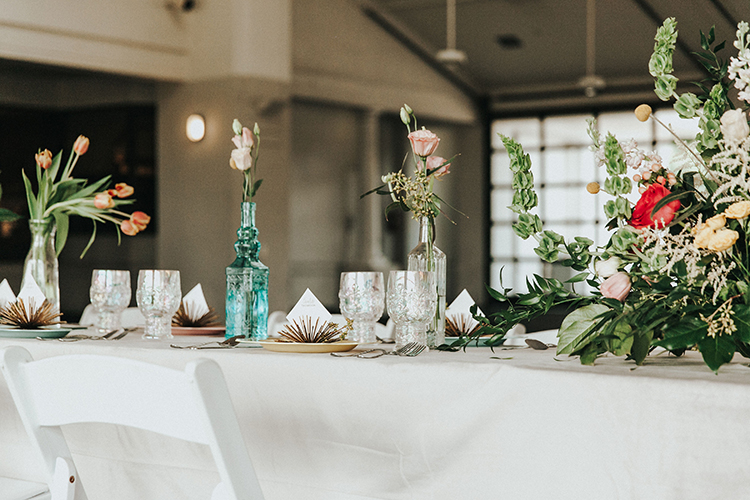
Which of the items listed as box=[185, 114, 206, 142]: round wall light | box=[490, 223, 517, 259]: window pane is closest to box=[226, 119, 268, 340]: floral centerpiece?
box=[185, 114, 206, 142]: round wall light

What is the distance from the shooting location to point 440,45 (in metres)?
6.76

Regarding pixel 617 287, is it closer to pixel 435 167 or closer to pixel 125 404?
pixel 435 167

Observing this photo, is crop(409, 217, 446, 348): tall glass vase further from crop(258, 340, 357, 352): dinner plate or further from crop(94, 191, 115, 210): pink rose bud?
crop(94, 191, 115, 210): pink rose bud

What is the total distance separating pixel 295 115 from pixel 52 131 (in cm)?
179

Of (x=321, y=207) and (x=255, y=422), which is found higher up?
(x=321, y=207)

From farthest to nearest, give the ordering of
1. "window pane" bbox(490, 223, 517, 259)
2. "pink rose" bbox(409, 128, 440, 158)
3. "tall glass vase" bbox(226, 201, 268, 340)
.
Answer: "window pane" bbox(490, 223, 517, 259), "tall glass vase" bbox(226, 201, 268, 340), "pink rose" bbox(409, 128, 440, 158)

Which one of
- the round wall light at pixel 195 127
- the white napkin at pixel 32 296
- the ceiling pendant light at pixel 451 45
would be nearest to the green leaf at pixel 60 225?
the white napkin at pixel 32 296

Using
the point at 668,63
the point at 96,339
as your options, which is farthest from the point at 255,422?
the point at 668,63

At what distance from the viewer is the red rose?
3.37 feet

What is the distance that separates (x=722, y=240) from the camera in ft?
3.11

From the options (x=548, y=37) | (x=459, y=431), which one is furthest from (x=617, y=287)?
(x=548, y=37)

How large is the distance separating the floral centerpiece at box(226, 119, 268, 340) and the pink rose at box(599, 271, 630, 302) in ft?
2.30

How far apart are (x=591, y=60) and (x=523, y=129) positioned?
3.43 ft

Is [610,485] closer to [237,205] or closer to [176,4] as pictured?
[237,205]
